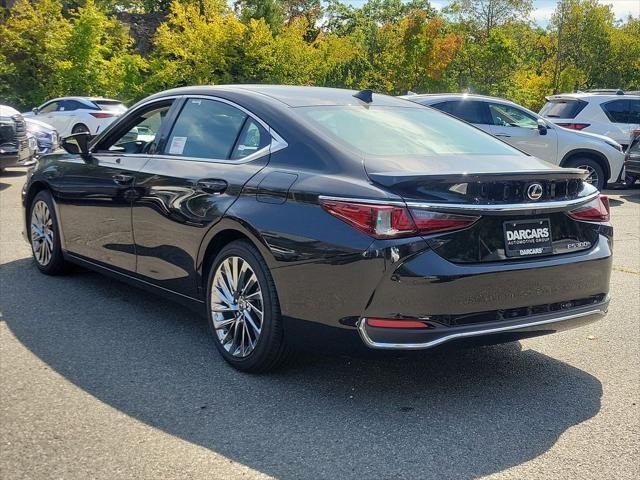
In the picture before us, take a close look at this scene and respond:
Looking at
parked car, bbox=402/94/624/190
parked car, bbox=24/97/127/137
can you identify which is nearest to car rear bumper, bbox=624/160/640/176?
parked car, bbox=402/94/624/190

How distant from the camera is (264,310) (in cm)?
392

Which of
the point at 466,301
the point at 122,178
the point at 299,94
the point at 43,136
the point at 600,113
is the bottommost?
the point at 43,136

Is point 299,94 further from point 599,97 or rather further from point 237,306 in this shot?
point 599,97

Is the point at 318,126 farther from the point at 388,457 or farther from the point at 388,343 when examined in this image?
the point at 388,457

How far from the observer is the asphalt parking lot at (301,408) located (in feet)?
10.3

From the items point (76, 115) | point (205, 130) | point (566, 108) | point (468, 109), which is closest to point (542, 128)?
point (468, 109)

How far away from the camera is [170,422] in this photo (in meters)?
3.54

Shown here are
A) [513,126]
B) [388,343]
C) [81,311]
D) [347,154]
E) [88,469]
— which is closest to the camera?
[88,469]

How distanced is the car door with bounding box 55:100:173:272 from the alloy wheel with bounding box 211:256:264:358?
103 cm

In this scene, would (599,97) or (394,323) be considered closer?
(394,323)

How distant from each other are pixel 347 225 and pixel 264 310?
0.74 meters

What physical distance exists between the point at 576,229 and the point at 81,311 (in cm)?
347

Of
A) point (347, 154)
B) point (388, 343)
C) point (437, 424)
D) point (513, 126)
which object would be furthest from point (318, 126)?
point (513, 126)

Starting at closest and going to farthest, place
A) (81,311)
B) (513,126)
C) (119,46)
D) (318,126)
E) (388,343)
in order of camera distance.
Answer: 1. (388,343)
2. (318,126)
3. (81,311)
4. (513,126)
5. (119,46)
